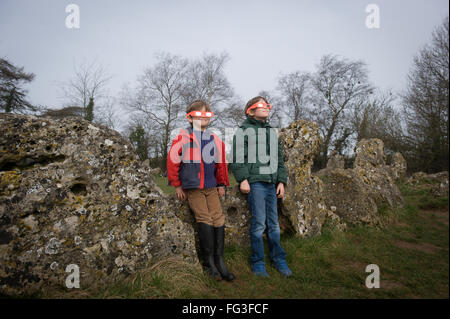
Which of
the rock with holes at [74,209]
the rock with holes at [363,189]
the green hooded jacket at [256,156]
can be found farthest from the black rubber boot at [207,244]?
the rock with holes at [363,189]

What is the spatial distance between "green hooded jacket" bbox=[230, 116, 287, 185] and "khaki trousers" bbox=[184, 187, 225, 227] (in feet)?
1.57

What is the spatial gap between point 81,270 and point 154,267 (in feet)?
2.16

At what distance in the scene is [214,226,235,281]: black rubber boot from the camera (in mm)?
2713

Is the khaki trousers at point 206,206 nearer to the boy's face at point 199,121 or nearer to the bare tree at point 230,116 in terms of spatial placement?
the boy's face at point 199,121

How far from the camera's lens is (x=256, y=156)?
334 cm

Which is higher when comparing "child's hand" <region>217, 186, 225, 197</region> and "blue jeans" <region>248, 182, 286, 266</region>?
"child's hand" <region>217, 186, 225, 197</region>

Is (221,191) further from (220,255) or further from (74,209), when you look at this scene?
(74,209)

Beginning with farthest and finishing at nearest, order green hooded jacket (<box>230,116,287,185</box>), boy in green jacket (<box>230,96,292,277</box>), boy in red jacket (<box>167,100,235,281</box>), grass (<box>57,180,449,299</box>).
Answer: green hooded jacket (<box>230,116,287,185</box>) → boy in green jacket (<box>230,96,292,277</box>) → boy in red jacket (<box>167,100,235,281</box>) → grass (<box>57,180,449,299</box>)

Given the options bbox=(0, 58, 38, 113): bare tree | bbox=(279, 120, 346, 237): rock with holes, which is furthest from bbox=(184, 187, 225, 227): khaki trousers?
bbox=(0, 58, 38, 113): bare tree

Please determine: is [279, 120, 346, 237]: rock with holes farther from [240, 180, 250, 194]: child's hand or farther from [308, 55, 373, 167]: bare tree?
[308, 55, 373, 167]: bare tree

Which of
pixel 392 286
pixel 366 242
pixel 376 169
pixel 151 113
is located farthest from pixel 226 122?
pixel 392 286

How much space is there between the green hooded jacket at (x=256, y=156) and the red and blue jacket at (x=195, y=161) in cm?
25

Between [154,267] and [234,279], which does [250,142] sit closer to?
[234,279]

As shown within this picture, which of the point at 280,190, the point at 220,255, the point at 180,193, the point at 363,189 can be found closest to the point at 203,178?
the point at 180,193
